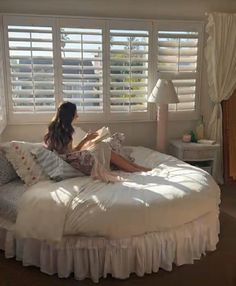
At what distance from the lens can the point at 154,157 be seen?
3459 mm

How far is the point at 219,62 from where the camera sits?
159 inches

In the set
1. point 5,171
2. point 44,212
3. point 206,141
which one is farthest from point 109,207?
point 206,141

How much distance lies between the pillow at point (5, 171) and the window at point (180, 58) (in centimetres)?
216

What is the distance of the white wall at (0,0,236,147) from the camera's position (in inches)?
142

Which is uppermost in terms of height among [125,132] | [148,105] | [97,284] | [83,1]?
[83,1]

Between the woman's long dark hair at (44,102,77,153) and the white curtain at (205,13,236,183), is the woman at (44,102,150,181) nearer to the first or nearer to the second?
the woman's long dark hair at (44,102,77,153)

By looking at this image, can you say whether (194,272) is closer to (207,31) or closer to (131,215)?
(131,215)

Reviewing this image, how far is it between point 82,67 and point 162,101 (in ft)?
3.36

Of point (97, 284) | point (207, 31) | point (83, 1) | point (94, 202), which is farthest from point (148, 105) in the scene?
point (97, 284)

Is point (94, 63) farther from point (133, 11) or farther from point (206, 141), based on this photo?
point (206, 141)

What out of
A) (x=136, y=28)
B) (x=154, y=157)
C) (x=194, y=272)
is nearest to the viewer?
(x=194, y=272)

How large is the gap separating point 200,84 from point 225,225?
189 cm

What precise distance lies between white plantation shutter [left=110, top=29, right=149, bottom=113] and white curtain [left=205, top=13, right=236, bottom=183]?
2.76 feet

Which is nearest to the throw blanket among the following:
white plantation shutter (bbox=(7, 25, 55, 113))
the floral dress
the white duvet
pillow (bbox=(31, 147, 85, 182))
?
the white duvet
